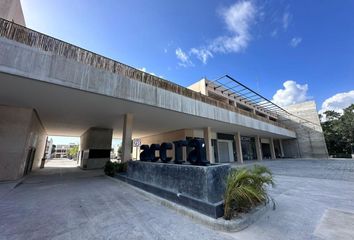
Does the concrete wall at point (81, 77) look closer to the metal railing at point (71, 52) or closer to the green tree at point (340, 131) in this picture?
the metal railing at point (71, 52)

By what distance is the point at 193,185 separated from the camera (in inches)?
162

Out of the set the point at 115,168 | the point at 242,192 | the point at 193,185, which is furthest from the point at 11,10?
the point at 242,192

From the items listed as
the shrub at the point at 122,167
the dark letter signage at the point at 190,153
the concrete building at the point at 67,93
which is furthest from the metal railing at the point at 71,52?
the shrub at the point at 122,167

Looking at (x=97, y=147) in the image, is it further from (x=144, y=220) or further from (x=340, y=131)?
(x=340, y=131)

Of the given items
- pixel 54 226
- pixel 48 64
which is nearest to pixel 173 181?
pixel 54 226

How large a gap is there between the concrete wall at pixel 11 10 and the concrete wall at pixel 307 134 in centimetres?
3731

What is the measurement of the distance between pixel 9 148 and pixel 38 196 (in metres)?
4.89

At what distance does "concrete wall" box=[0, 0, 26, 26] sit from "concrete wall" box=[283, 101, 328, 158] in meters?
37.3

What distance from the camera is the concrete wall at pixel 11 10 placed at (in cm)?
840

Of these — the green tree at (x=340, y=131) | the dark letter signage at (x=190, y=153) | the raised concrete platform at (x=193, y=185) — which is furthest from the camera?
the green tree at (x=340, y=131)

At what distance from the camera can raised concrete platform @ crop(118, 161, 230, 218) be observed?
3.69 metres

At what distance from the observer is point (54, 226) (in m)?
3.30

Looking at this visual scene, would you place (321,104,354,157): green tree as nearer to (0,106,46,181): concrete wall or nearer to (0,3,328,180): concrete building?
(0,3,328,180): concrete building

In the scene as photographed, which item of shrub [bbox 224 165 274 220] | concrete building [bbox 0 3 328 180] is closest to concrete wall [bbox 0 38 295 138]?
concrete building [bbox 0 3 328 180]
